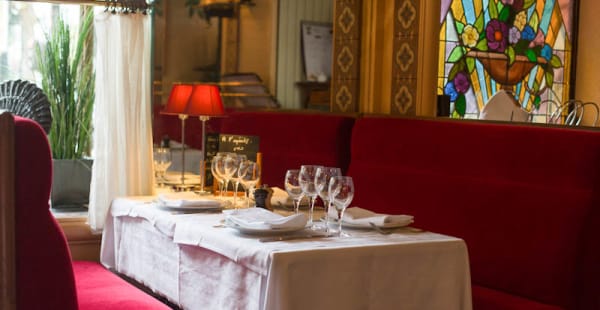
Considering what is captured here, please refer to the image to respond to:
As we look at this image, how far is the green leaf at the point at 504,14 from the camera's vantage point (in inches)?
219

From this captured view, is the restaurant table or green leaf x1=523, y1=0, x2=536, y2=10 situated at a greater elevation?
green leaf x1=523, y1=0, x2=536, y2=10

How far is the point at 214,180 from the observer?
3.67 metres

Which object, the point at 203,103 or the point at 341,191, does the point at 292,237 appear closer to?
the point at 341,191

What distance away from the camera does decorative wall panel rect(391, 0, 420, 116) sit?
423 cm

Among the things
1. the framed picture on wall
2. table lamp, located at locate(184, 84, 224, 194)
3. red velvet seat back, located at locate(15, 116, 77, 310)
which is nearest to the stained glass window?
the framed picture on wall

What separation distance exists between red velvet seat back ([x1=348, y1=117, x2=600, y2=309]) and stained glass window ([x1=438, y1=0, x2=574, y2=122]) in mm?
1004

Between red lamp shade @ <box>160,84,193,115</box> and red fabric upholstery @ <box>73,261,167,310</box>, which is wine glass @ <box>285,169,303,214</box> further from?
red lamp shade @ <box>160,84,193,115</box>

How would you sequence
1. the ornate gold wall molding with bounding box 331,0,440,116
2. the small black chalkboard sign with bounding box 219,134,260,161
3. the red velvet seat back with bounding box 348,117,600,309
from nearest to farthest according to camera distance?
the red velvet seat back with bounding box 348,117,600,309 → the small black chalkboard sign with bounding box 219,134,260,161 → the ornate gold wall molding with bounding box 331,0,440,116

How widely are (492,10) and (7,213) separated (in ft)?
14.1

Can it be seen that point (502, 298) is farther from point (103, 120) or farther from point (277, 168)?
point (103, 120)

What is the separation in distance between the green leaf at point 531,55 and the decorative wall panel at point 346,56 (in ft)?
5.90

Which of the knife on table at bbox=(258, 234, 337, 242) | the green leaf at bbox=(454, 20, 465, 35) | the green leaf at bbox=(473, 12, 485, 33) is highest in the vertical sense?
the green leaf at bbox=(473, 12, 485, 33)

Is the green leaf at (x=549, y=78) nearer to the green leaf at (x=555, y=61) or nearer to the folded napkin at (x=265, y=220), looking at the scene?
the green leaf at (x=555, y=61)

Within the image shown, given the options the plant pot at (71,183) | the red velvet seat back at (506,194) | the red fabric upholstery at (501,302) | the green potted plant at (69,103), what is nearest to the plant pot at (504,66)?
the red velvet seat back at (506,194)
